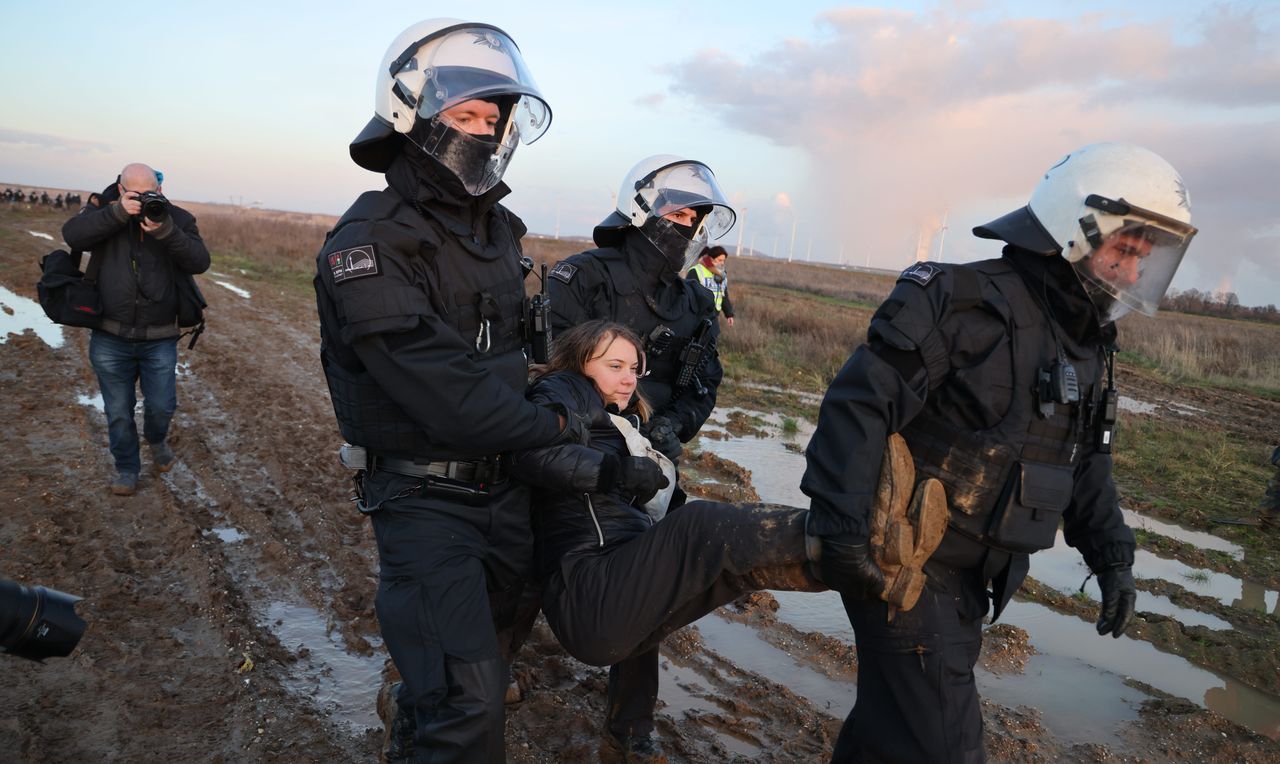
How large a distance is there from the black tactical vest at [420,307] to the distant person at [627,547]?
34 cm

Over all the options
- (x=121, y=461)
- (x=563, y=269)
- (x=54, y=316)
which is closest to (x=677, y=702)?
(x=563, y=269)

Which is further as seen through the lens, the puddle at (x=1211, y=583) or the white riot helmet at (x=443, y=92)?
the puddle at (x=1211, y=583)

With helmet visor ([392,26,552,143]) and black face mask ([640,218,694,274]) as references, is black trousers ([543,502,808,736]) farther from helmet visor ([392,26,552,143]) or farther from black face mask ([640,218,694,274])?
black face mask ([640,218,694,274])

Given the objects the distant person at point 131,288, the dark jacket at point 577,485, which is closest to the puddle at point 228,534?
the distant person at point 131,288

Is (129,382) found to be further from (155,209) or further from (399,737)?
(399,737)

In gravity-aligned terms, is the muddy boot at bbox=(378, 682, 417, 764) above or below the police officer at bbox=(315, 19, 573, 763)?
below

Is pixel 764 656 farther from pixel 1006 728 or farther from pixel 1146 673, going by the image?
pixel 1146 673

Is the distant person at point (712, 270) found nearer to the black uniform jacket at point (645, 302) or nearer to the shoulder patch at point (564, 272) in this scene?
the black uniform jacket at point (645, 302)

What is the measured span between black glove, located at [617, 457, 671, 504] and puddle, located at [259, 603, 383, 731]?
1.76 meters

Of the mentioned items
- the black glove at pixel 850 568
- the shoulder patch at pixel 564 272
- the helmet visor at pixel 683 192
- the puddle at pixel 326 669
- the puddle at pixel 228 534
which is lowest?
the puddle at pixel 326 669

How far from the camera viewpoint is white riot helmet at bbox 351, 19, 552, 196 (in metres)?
2.90

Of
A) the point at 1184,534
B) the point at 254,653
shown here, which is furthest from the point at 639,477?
the point at 1184,534

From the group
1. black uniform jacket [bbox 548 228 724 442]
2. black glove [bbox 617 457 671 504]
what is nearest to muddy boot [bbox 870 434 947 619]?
black glove [bbox 617 457 671 504]

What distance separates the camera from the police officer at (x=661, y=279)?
450cm
